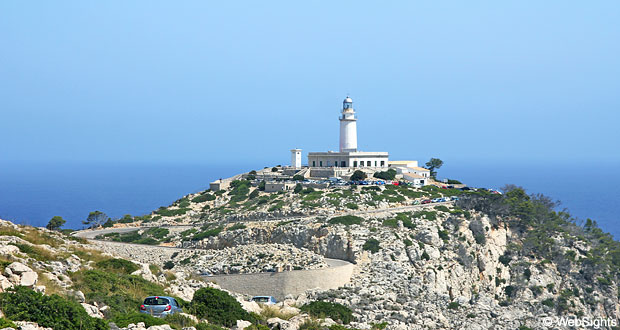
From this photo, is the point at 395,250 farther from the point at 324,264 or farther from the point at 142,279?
the point at 142,279

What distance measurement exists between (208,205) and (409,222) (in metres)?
25.5

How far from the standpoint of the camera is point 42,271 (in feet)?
80.5

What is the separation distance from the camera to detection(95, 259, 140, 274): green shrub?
97.9 ft

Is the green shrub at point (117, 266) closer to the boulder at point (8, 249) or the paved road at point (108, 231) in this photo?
the boulder at point (8, 249)

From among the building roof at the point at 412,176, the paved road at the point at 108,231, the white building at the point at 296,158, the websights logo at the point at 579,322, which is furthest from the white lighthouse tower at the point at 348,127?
the websights logo at the point at 579,322

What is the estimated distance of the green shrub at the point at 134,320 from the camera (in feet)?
66.4

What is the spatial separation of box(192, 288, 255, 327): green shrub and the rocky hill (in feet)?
5.67

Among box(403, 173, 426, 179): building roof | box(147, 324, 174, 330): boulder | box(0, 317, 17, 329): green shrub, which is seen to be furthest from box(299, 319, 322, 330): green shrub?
box(403, 173, 426, 179): building roof

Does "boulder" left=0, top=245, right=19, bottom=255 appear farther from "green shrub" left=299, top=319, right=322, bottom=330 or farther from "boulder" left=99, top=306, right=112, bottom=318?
"green shrub" left=299, top=319, right=322, bottom=330

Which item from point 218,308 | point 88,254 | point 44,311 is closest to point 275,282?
point 88,254

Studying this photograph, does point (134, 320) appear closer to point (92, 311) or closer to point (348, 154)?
point (92, 311)

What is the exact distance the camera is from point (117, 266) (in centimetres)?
3030

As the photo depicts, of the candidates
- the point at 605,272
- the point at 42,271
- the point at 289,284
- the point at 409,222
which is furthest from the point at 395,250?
the point at 42,271

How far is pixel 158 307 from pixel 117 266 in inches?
315
